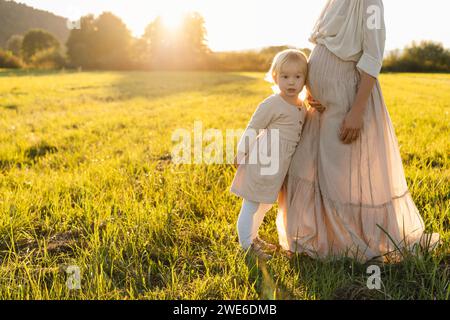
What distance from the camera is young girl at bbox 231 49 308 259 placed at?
2410mm

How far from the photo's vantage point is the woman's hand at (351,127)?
2308 mm

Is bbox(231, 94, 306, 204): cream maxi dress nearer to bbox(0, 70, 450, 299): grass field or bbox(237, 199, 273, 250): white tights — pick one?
bbox(237, 199, 273, 250): white tights

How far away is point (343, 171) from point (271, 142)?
1.67ft

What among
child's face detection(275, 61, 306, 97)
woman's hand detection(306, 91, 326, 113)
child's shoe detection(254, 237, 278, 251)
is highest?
child's face detection(275, 61, 306, 97)

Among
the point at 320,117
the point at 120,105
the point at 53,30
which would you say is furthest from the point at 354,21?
the point at 53,30

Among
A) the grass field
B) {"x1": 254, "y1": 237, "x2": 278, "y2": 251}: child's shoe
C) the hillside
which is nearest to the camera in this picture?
the grass field

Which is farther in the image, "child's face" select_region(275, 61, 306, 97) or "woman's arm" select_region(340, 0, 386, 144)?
"child's face" select_region(275, 61, 306, 97)

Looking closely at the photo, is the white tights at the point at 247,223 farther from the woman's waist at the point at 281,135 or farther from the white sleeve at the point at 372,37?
the white sleeve at the point at 372,37

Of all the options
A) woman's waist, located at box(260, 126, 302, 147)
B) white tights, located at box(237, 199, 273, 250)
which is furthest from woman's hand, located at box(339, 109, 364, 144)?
white tights, located at box(237, 199, 273, 250)

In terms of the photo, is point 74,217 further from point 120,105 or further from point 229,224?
point 120,105

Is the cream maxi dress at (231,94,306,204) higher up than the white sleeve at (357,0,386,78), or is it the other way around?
the white sleeve at (357,0,386,78)

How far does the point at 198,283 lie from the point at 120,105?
31.4 feet

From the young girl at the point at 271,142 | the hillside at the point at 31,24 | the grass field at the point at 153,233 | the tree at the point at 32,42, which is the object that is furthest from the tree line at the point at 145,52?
the young girl at the point at 271,142

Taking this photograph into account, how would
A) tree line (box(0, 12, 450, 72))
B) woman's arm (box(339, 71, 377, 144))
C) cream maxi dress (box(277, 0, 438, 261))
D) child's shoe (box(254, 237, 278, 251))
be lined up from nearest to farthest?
woman's arm (box(339, 71, 377, 144)), cream maxi dress (box(277, 0, 438, 261)), child's shoe (box(254, 237, 278, 251)), tree line (box(0, 12, 450, 72))
